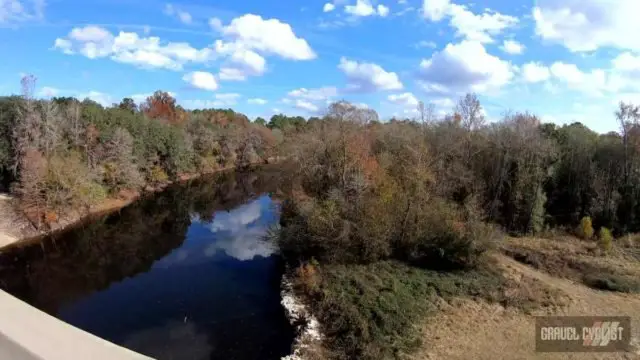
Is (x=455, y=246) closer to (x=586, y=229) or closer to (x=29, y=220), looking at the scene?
(x=586, y=229)

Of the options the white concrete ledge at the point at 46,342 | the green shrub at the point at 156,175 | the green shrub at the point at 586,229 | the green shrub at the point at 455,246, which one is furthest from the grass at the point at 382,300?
the green shrub at the point at 156,175

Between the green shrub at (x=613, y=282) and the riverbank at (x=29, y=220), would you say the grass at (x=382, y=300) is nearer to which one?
the green shrub at (x=613, y=282)

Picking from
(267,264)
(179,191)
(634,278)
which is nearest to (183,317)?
(267,264)

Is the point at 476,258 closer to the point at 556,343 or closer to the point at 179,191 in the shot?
the point at 556,343

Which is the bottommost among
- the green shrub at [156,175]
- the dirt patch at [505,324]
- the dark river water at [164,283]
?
the dark river water at [164,283]

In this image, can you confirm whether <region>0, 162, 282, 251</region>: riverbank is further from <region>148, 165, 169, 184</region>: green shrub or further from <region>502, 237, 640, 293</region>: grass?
<region>502, 237, 640, 293</region>: grass

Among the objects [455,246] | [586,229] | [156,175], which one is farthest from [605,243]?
[156,175]
